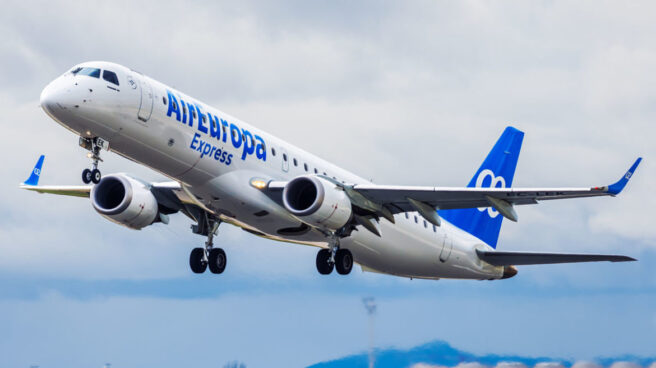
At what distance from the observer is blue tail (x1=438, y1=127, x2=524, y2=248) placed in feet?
145

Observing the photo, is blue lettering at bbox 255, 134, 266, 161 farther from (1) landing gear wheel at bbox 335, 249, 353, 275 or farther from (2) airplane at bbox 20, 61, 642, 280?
(1) landing gear wheel at bbox 335, 249, 353, 275

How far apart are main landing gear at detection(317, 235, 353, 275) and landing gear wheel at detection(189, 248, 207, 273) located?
424 cm

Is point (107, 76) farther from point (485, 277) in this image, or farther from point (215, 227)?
point (485, 277)

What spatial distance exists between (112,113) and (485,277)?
60.1 ft

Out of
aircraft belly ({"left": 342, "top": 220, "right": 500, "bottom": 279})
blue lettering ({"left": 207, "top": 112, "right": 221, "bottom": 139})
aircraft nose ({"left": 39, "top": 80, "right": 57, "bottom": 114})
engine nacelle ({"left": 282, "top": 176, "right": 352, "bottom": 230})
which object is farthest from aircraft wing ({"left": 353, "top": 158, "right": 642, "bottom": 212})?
aircraft nose ({"left": 39, "top": 80, "right": 57, "bottom": 114})

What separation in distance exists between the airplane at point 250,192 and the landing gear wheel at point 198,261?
0.15 ft

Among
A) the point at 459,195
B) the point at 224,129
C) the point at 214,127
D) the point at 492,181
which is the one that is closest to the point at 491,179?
the point at 492,181

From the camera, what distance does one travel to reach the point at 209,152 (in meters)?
33.3

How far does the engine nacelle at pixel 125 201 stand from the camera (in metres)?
36.8

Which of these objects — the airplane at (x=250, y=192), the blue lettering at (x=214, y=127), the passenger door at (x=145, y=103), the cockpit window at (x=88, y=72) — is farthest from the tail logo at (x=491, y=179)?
the cockpit window at (x=88, y=72)

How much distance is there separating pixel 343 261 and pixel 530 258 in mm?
8659

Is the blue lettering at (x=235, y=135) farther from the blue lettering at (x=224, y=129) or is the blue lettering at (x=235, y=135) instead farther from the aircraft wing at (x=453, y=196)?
the aircraft wing at (x=453, y=196)

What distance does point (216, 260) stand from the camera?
38.7 metres

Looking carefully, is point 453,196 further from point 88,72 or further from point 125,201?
point 88,72
